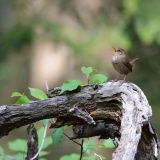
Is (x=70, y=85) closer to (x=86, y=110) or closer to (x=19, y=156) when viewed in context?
(x=86, y=110)

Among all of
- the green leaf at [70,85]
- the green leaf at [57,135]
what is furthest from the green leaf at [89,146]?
the green leaf at [70,85]

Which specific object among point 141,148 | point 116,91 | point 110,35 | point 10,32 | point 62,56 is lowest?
point 141,148

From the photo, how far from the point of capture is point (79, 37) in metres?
11.3

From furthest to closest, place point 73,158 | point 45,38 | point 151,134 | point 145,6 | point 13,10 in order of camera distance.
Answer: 1. point 13,10
2. point 45,38
3. point 145,6
4. point 73,158
5. point 151,134

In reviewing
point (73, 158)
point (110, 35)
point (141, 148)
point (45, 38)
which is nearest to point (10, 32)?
point (45, 38)

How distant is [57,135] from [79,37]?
764cm

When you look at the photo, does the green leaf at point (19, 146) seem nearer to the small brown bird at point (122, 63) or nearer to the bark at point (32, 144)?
the bark at point (32, 144)

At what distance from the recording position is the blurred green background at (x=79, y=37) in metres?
10.4

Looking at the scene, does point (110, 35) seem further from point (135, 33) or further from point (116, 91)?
point (116, 91)

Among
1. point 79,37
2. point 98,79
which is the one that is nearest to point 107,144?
point 98,79

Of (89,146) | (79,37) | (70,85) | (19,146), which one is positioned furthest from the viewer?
Answer: (79,37)

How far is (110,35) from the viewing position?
34.6ft

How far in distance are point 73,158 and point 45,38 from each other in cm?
780

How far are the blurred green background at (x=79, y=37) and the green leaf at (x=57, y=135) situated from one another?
6.05m
